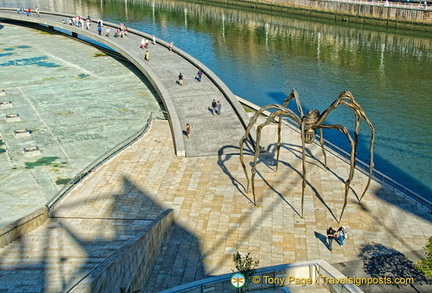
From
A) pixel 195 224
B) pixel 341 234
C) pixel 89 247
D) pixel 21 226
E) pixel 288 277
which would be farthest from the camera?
pixel 195 224

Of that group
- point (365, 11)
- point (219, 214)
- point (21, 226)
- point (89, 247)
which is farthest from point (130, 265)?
point (365, 11)

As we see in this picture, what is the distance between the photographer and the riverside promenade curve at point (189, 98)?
39625mm

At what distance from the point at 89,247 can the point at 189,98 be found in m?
23.6

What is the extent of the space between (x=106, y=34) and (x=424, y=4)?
52028mm

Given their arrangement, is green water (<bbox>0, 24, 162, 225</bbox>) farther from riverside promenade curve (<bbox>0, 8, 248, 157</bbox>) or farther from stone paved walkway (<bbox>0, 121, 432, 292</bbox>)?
stone paved walkway (<bbox>0, 121, 432, 292</bbox>)

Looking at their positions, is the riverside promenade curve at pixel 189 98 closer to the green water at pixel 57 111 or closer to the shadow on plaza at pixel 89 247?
the green water at pixel 57 111

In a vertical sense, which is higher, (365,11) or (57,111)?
(365,11)

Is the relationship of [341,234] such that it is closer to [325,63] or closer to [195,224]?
[195,224]

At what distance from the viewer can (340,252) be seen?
27.3m

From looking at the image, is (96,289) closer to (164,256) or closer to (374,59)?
(164,256)

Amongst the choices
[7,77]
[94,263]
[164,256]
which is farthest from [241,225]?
[7,77]

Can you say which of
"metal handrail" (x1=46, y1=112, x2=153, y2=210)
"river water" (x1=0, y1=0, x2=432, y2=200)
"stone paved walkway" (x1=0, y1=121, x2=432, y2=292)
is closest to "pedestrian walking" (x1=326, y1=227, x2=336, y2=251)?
"stone paved walkway" (x1=0, y1=121, x2=432, y2=292)

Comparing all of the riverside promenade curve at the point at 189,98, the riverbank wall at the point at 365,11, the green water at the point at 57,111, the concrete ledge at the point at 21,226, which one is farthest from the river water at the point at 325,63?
the concrete ledge at the point at 21,226

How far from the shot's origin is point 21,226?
86.8 feet
